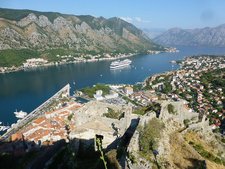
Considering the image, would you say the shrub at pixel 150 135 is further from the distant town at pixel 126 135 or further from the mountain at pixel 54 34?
the mountain at pixel 54 34

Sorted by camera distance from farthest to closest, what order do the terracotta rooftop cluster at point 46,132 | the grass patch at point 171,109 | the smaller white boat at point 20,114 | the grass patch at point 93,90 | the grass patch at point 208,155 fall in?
the grass patch at point 93,90, the smaller white boat at point 20,114, the terracotta rooftop cluster at point 46,132, the grass patch at point 171,109, the grass patch at point 208,155

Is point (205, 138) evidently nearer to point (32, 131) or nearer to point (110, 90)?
point (32, 131)

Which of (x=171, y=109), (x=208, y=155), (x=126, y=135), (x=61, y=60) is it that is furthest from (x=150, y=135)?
(x=61, y=60)

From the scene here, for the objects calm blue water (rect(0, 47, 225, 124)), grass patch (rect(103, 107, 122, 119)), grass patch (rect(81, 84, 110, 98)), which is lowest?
calm blue water (rect(0, 47, 225, 124))

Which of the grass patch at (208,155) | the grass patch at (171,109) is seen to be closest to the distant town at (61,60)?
the grass patch at (171,109)

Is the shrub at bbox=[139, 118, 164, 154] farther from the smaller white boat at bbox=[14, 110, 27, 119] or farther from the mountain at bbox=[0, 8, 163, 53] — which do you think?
the mountain at bbox=[0, 8, 163, 53]

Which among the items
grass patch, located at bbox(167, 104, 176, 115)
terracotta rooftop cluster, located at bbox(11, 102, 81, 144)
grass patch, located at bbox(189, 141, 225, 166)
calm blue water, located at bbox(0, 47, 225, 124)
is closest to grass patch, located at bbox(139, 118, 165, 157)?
grass patch, located at bbox(189, 141, 225, 166)

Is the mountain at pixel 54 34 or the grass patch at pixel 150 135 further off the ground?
the grass patch at pixel 150 135

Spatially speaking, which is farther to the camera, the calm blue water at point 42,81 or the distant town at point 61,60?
the distant town at point 61,60

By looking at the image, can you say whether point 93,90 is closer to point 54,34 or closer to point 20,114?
point 20,114
